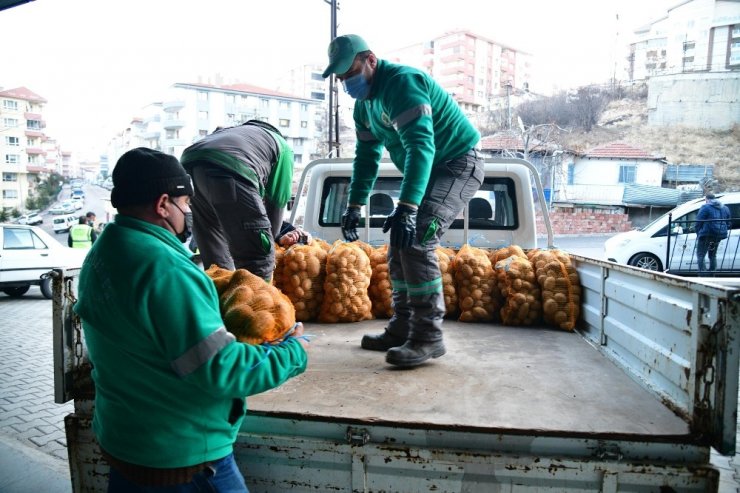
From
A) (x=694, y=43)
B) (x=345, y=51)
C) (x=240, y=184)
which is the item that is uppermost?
(x=694, y=43)

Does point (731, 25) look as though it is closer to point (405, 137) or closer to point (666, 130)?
point (666, 130)

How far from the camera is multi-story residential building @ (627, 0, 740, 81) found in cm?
6038

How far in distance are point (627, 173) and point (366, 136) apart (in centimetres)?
3747

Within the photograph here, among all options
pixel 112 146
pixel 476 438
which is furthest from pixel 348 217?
pixel 112 146

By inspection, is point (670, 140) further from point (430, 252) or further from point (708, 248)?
point (430, 252)

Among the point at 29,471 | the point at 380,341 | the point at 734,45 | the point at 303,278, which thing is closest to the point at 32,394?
the point at 29,471

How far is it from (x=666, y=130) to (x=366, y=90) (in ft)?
182

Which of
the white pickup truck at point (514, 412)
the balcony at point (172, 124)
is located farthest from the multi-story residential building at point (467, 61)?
the white pickup truck at point (514, 412)

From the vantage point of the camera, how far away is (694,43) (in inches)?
2584

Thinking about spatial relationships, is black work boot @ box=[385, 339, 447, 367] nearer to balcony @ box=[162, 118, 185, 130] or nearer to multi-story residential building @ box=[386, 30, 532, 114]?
balcony @ box=[162, 118, 185, 130]

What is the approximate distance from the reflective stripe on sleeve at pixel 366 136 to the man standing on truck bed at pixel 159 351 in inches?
80.0

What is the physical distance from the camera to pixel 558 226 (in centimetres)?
2847

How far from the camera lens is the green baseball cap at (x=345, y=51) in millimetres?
2777

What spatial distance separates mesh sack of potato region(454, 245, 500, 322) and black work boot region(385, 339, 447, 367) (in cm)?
93
